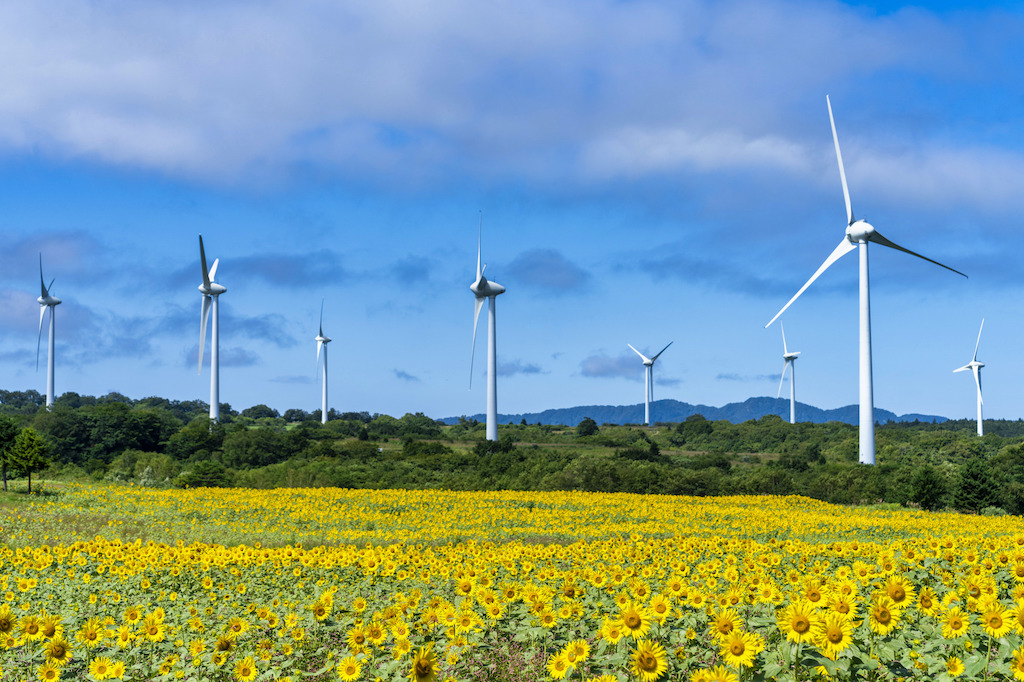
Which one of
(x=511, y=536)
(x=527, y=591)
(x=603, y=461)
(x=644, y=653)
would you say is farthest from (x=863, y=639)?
(x=603, y=461)

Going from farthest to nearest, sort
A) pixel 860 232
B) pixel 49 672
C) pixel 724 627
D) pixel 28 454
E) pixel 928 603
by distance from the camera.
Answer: pixel 860 232 < pixel 28 454 < pixel 49 672 < pixel 928 603 < pixel 724 627

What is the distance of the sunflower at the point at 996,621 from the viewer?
21.4 ft

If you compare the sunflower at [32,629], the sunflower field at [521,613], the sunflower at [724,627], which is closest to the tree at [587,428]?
the sunflower field at [521,613]

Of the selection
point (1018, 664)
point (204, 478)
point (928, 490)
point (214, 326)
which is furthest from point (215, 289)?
point (1018, 664)

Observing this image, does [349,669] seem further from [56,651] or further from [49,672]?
[49,672]

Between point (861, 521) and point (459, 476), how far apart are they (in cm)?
3062

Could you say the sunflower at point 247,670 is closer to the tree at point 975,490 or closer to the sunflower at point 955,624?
the sunflower at point 955,624

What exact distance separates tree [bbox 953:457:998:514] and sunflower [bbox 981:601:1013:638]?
46.4m

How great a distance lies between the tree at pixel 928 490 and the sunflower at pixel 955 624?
1780 inches

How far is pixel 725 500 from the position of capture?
4650 centimetres

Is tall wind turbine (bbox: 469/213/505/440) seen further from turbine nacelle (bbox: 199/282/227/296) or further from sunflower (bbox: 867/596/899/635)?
sunflower (bbox: 867/596/899/635)

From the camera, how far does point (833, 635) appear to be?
19.7 ft

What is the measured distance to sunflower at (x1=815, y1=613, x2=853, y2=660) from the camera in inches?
233

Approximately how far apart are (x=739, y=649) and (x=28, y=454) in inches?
1961
